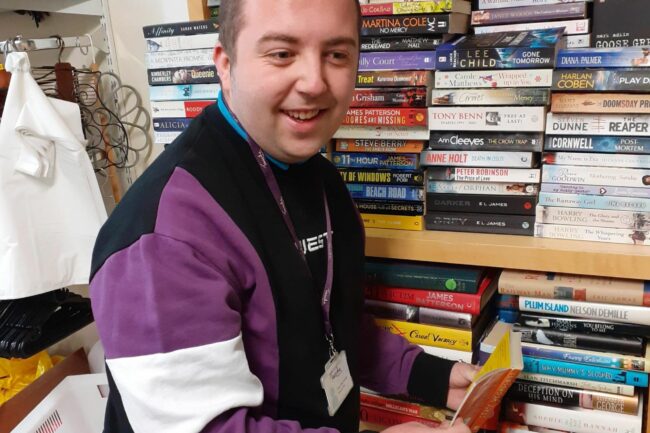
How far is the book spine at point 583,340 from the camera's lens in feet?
3.09

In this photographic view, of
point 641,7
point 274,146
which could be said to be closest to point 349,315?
point 274,146

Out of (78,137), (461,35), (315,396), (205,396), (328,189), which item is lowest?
(315,396)

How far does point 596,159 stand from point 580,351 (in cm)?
34

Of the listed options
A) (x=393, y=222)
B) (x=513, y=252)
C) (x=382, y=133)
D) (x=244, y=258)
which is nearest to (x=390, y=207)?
(x=393, y=222)

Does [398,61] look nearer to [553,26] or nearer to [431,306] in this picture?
[553,26]

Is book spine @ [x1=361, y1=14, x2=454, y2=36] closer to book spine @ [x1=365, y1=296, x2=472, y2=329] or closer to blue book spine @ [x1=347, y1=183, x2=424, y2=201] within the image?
blue book spine @ [x1=347, y1=183, x2=424, y2=201]

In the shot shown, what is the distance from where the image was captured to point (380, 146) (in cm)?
105

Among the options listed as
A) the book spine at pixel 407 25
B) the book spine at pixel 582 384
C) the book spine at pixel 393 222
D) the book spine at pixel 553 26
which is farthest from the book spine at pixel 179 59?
the book spine at pixel 582 384

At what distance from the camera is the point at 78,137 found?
4.04 ft

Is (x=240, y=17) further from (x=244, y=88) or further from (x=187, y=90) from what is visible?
(x=187, y=90)

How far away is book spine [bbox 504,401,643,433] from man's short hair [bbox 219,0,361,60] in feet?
2.52

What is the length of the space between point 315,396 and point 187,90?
0.68m

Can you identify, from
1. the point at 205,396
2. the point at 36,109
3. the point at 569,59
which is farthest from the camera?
the point at 36,109

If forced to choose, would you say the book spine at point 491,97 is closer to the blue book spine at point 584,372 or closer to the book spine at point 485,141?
the book spine at point 485,141
